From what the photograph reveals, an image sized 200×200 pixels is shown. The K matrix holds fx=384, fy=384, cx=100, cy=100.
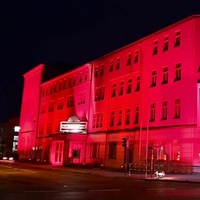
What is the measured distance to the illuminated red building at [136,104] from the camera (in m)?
40.6

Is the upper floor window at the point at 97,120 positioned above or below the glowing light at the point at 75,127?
above

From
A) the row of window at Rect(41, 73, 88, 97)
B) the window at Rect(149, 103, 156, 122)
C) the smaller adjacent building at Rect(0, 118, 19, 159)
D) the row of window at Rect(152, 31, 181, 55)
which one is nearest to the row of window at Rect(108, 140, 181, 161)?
the window at Rect(149, 103, 156, 122)

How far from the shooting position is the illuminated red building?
40625 millimetres

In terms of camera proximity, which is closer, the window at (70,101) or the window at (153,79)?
the window at (153,79)

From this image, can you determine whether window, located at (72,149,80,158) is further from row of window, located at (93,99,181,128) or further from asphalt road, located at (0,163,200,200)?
asphalt road, located at (0,163,200,200)

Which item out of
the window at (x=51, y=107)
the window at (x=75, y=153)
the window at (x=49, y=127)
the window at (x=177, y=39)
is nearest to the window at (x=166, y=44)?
the window at (x=177, y=39)

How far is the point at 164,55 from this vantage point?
148 feet

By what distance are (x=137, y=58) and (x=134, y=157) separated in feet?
41.8

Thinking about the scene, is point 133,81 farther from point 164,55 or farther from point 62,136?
point 62,136

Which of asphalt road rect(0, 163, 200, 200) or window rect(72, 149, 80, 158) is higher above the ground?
window rect(72, 149, 80, 158)

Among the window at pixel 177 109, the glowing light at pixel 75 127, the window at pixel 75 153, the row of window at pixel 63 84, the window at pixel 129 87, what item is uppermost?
the row of window at pixel 63 84

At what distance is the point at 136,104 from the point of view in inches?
1927

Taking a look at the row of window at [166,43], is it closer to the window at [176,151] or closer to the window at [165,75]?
the window at [165,75]

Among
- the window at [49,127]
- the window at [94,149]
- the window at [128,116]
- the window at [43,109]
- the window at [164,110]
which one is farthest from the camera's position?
the window at [43,109]
